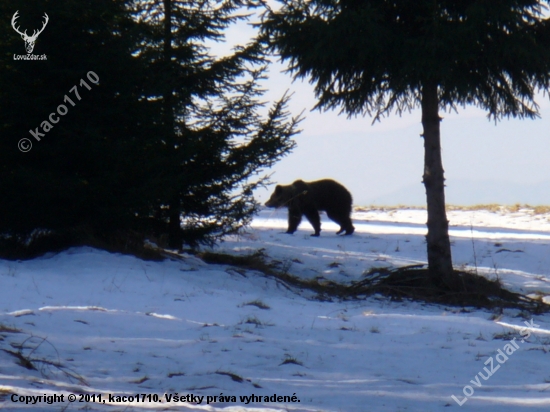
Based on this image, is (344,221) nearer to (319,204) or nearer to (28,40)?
(319,204)

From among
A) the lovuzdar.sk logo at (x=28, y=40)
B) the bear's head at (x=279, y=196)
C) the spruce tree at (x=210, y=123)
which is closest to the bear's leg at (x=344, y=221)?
the bear's head at (x=279, y=196)

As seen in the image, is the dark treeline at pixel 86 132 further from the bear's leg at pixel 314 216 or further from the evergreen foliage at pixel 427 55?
the bear's leg at pixel 314 216

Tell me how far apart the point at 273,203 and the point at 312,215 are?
2178 millimetres

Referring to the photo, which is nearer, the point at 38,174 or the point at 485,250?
the point at 38,174

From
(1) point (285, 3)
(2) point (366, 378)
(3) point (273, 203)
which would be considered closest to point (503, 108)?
(1) point (285, 3)

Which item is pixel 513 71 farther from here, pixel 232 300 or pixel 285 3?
pixel 232 300

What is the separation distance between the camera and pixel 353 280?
1046cm

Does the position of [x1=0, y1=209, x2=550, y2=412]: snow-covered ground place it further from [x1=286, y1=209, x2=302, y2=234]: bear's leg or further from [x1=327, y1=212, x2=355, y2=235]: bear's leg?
[x1=327, y1=212, x2=355, y2=235]: bear's leg

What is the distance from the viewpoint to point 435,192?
9.37 metres

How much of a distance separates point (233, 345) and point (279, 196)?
11645mm

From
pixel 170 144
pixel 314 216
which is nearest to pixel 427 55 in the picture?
pixel 170 144

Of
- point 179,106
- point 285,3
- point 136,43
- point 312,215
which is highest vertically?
point 285,3

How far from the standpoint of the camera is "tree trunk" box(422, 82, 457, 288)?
9242 millimetres

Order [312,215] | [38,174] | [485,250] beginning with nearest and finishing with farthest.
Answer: [38,174]
[485,250]
[312,215]
